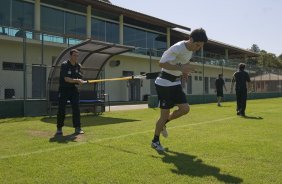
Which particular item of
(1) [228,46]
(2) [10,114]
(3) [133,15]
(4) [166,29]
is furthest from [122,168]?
(1) [228,46]

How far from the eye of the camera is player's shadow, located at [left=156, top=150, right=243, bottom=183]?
4.46m

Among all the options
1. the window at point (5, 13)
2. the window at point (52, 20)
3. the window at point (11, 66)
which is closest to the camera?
the window at point (11, 66)

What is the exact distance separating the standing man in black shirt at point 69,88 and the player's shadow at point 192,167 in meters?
2.97

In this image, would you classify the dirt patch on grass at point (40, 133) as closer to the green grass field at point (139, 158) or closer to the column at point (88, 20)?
the green grass field at point (139, 158)

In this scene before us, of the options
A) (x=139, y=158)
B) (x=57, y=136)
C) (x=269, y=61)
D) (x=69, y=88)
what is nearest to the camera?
(x=139, y=158)

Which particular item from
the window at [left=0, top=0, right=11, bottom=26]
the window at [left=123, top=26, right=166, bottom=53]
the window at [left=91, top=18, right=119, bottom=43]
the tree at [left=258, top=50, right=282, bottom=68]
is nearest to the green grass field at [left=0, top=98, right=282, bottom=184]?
the window at [left=0, top=0, right=11, bottom=26]

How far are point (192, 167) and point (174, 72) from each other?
1854 mm

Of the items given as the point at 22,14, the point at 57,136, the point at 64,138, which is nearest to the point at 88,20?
the point at 22,14

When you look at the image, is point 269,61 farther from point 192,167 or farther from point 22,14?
point 192,167

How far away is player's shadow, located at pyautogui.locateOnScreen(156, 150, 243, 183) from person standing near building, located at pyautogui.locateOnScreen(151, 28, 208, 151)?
1.73 feet

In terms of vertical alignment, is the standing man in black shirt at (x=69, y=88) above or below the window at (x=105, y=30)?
below

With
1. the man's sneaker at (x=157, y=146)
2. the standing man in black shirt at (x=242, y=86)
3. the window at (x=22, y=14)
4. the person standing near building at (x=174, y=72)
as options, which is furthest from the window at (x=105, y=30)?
the man's sneaker at (x=157, y=146)

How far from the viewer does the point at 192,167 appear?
4.99 m

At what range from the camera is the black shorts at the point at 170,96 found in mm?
6281
